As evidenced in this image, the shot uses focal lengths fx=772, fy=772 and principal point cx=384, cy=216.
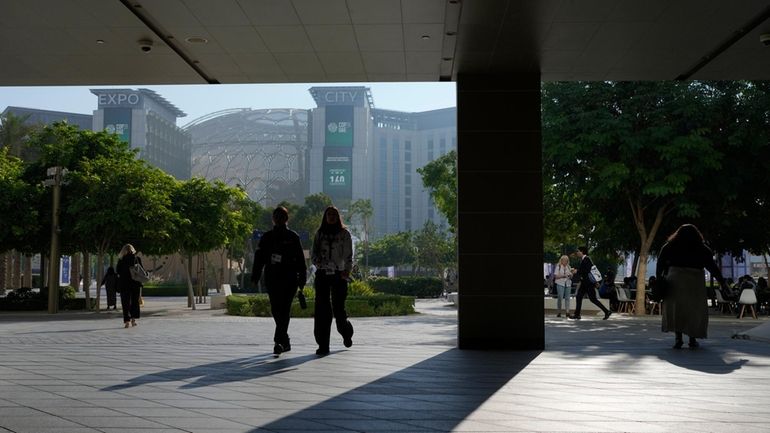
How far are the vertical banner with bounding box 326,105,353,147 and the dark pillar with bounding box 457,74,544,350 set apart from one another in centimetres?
15229

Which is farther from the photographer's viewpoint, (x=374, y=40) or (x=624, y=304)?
(x=624, y=304)

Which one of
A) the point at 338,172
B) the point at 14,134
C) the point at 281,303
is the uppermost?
the point at 338,172

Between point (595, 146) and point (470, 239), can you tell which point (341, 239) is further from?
point (595, 146)

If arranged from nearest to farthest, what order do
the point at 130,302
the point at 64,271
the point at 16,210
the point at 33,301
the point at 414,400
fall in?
the point at 414,400
the point at 130,302
the point at 16,210
the point at 33,301
the point at 64,271

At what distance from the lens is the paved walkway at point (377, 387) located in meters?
4.96

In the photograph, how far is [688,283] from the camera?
1050 centimetres

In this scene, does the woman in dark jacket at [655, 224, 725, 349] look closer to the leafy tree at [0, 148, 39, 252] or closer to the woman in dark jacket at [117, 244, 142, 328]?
the woman in dark jacket at [117, 244, 142, 328]

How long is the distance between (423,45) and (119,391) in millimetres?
5506

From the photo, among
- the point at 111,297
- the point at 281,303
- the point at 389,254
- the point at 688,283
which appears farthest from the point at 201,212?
the point at 389,254

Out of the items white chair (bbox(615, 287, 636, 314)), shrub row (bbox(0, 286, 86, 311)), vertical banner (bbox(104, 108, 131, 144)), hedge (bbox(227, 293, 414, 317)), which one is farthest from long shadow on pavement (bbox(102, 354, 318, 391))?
vertical banner (bbox(104, 108, 131, 144))

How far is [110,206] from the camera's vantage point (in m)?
23.3

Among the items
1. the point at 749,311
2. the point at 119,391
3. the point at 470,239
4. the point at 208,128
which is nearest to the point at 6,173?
the point at 470,239

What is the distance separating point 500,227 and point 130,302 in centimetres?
940

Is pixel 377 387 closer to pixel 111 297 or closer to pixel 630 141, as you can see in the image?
pixel 630 141
